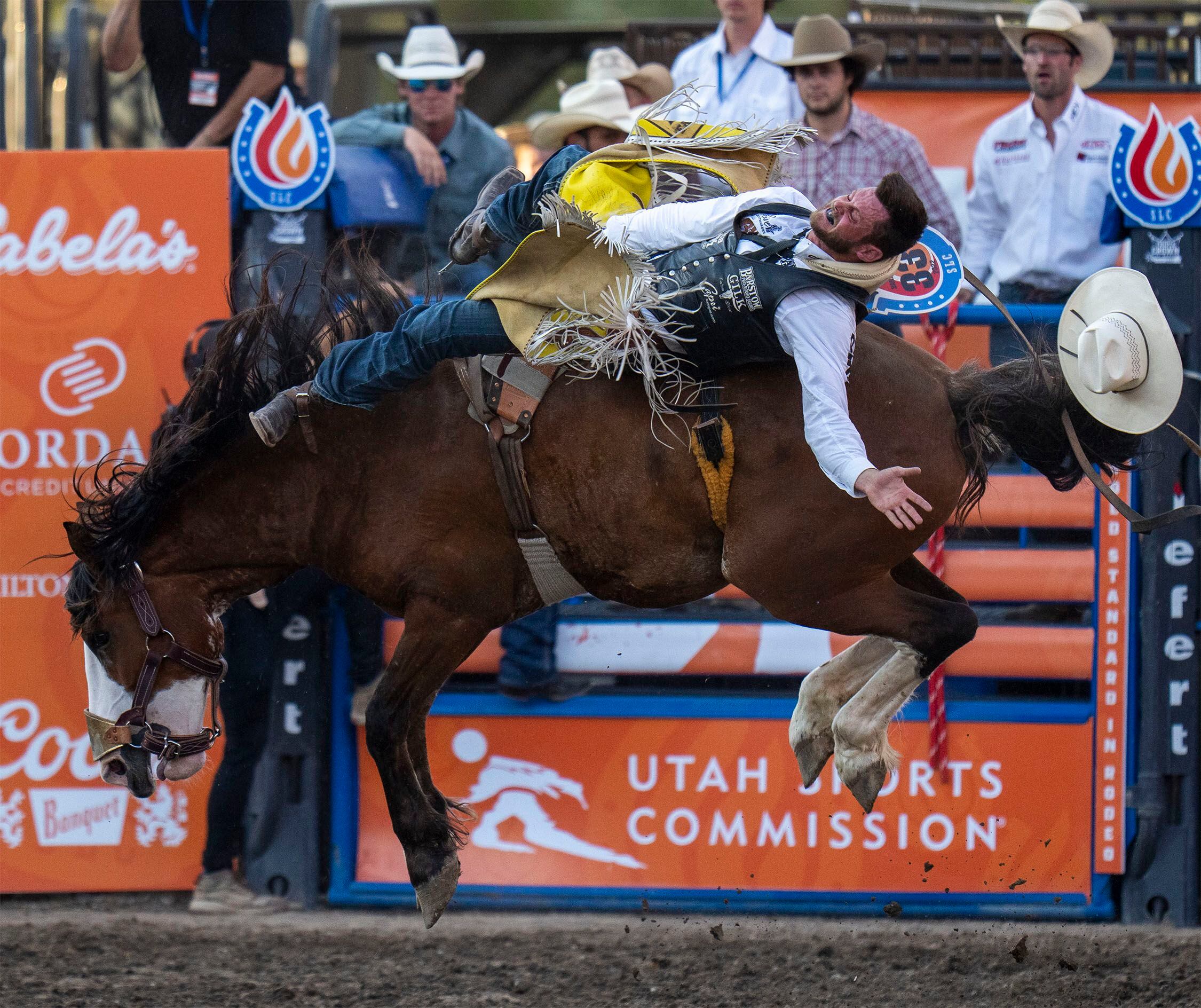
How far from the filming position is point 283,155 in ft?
16.9

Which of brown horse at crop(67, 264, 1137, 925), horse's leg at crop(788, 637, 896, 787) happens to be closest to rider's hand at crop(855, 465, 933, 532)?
brown horse at crop(67, 264, 1137, 925)

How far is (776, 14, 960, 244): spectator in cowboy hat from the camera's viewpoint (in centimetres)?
582

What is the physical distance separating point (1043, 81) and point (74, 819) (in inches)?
185

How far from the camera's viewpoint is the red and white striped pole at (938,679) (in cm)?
523

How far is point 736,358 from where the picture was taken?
12.3ft

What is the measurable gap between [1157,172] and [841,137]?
4.27ft

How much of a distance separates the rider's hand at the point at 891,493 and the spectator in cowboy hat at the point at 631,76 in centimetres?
345

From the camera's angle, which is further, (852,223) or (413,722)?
(413,722)

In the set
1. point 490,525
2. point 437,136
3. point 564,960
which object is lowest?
point 564,960

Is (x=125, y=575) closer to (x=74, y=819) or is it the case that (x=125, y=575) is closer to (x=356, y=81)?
(x=74, y=819)

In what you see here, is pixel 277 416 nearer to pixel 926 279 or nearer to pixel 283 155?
pixel 283 155

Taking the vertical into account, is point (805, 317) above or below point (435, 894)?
above

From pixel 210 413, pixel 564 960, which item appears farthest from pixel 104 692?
pixel 564 960

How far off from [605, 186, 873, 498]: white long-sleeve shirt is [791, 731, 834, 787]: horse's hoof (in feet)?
2.75
